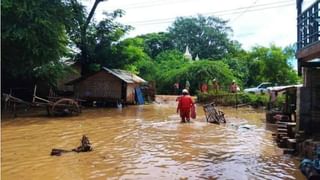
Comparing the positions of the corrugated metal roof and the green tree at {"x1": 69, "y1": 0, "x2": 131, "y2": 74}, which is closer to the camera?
the corrugated metal roof

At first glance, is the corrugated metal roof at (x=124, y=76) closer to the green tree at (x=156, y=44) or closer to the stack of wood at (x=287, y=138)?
the stack of wood at (x=287, y=138)

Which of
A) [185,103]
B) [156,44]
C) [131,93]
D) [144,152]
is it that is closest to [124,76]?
[131,93]

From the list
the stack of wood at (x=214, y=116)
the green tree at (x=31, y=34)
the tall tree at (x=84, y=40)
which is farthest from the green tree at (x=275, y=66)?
the green tree at (x=31, y=34)

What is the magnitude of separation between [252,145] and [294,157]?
257cm

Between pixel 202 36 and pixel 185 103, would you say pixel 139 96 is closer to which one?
pixel 185 103

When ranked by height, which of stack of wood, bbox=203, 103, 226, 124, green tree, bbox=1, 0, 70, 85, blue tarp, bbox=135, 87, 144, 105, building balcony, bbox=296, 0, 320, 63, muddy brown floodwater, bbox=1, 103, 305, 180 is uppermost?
green tree, bbox=1, 0, 70, 85

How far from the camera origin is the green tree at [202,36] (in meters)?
62.2

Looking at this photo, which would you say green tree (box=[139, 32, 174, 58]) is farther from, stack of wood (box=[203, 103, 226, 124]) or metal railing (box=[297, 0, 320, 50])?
metal railing (box=[297, 0, 320, 50])

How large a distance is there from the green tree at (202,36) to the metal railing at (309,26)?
48432mm

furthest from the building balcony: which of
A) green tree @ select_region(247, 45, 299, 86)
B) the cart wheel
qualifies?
green tree @ select_region(247, 45, 299, 86)

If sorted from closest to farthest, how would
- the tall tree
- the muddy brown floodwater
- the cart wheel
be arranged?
1. the muddy brown floodwater
2. the cart wheel
3. the tall tree

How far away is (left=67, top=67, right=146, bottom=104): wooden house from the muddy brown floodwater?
11.2 m

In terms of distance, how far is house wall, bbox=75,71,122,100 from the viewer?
31062 millimetres

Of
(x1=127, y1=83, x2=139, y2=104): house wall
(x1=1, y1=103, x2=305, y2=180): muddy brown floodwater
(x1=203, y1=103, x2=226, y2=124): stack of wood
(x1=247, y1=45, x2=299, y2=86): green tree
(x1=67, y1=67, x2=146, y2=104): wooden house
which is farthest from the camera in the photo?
(x1=247, y1=45, x2=299, y2=86): green tree
